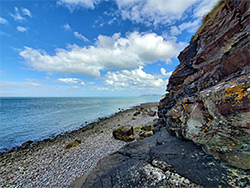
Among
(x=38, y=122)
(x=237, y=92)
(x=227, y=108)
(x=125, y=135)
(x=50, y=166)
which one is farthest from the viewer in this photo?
(x=38, y=122)

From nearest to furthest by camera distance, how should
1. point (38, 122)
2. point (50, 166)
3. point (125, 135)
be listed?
point (50, 166), point (125, 135), point (38, 122)

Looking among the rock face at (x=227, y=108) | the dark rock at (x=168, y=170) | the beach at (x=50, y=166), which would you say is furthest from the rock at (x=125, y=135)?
the rock face at (x=227, y=108)

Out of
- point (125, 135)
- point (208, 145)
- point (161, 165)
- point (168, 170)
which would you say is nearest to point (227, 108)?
point (208, 145)

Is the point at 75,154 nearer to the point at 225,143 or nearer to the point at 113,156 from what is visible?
the point at 113,156

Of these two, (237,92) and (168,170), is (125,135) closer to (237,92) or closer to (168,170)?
(168,170)

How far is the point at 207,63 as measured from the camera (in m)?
7.93

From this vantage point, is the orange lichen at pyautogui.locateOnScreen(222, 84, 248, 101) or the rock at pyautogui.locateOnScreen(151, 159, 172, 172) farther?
the rock at pyautogui.locateOnScreen(151, 159, 172, 172)

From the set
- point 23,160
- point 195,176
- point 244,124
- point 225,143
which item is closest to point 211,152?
point 225,143

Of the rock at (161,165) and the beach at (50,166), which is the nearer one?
the rock at (161,165)

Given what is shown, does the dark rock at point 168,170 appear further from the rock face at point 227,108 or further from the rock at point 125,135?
the rock at point 125,135

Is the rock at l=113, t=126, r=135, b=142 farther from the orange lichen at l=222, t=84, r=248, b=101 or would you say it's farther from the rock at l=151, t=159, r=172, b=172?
the orange lichen at l=222, t=84, r=248, b=101

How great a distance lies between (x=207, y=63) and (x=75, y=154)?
16090 millimetres

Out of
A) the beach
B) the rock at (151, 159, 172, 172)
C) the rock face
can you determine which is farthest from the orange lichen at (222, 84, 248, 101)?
the beach

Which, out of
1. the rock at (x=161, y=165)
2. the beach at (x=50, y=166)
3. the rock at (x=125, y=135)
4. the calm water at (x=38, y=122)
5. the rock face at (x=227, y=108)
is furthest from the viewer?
the calm water at (x=38, y=122)
